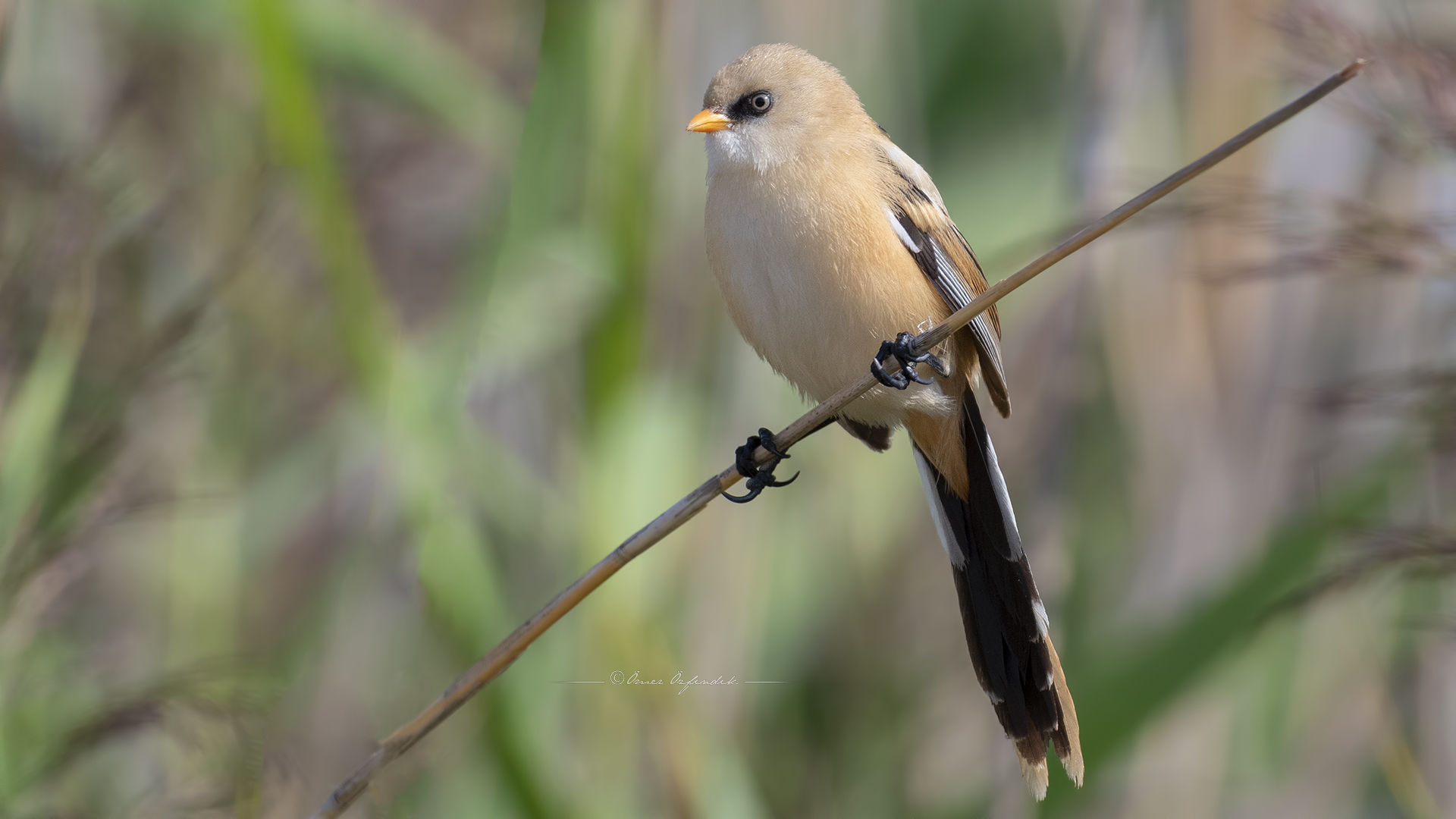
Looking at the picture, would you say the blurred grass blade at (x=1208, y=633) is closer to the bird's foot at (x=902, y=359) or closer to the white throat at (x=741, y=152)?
the bird's foot at (x=902, y=359)

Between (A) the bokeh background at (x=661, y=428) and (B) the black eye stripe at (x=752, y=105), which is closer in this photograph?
(A) the bokeh background at (x=661, y=428)

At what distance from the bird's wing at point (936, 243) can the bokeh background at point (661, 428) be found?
210mm

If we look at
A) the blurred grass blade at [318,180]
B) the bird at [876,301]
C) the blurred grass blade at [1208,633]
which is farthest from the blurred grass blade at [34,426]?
the blurred grass blade at [1208,633]

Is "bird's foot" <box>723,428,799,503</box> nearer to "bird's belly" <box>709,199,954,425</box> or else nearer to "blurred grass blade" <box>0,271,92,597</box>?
"bird's belly" <box>709,199,954,425</box>

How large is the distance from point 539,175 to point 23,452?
1019mm

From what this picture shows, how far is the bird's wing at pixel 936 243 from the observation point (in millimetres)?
2281

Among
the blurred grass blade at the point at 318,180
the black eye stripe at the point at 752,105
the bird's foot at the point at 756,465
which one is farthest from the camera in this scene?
the black eye stripe at the point at 752,105

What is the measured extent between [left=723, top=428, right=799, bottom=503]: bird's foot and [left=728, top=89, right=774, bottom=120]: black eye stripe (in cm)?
61

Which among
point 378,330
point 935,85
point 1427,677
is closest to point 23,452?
point 378,330

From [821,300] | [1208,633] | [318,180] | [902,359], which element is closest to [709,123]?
[821,300]

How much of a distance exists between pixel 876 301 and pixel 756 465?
1.21 feet

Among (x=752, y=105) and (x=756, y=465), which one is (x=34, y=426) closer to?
(x=756, y=465)

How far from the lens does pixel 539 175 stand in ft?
6.95

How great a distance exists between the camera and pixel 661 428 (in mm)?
2570
